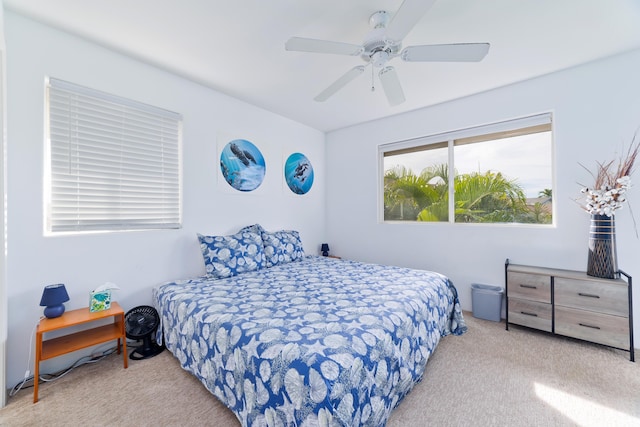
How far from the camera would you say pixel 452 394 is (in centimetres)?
171

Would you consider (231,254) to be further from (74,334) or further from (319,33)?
(319,33)

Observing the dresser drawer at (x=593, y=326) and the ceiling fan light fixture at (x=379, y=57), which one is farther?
the dresser drawer at (x=593, y=326)

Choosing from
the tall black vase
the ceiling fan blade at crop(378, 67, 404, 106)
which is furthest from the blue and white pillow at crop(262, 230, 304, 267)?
A: the tall black vase

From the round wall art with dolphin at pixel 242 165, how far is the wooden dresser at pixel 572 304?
3016mm

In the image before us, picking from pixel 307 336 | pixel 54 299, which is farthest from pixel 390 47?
pixel 54 299

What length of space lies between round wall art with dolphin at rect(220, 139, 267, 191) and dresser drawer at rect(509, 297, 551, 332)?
3.15 m

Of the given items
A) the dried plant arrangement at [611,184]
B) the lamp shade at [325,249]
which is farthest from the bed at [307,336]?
the lamp shade at [325,249]

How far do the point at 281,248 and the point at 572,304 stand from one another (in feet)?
9.42

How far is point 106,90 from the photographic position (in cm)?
216

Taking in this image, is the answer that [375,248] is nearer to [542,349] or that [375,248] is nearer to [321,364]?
[542,349]

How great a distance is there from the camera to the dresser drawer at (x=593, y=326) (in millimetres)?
2094

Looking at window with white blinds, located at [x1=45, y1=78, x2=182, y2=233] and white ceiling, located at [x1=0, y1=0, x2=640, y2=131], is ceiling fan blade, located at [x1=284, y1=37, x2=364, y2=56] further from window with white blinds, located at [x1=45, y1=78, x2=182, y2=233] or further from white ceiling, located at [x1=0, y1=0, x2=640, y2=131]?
window with white blinds, located at [x1=45, y1=78, x2=182, y2=233]

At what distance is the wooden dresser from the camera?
2.10 m

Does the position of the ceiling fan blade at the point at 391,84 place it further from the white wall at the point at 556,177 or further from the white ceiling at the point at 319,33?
the white wall at the point at 556,177
